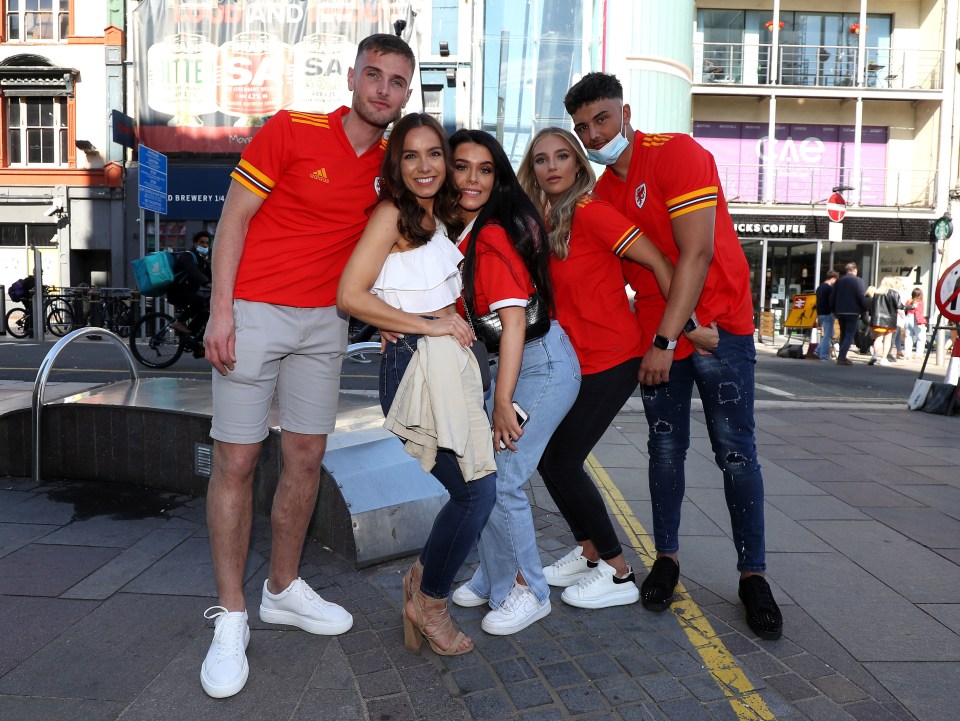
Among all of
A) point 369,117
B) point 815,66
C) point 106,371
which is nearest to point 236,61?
point 106,371

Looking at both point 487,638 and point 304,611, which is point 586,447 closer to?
point 487,638

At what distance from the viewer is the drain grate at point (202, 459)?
421 cm

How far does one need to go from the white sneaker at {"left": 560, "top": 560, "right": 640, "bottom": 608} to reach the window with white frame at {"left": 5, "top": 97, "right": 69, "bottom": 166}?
81.1 ft

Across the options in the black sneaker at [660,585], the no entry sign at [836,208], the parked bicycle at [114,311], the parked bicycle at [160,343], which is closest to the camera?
the black sneaker at [660,585]

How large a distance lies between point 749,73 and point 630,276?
2450 cm

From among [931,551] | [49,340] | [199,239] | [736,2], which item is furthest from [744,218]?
[931,551]

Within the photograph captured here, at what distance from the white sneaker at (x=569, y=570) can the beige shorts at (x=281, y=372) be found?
118 centimetres

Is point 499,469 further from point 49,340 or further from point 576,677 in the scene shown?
point 49,340

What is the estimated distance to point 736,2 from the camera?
24156 millimetres

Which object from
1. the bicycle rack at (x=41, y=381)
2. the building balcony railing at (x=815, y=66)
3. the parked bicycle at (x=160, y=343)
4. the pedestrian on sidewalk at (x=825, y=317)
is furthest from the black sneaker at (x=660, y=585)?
the building balcony railing at (x=815, y=66)

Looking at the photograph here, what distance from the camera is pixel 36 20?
2305 centimetres

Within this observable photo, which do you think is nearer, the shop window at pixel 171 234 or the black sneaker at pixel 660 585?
the black sneaker at pixel 660 585

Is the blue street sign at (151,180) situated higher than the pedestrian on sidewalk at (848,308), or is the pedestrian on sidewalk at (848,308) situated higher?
the blue street sign at (151,180)

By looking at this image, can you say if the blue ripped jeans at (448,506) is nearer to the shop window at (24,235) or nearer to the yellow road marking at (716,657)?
the yellow road marking at (716,657)
